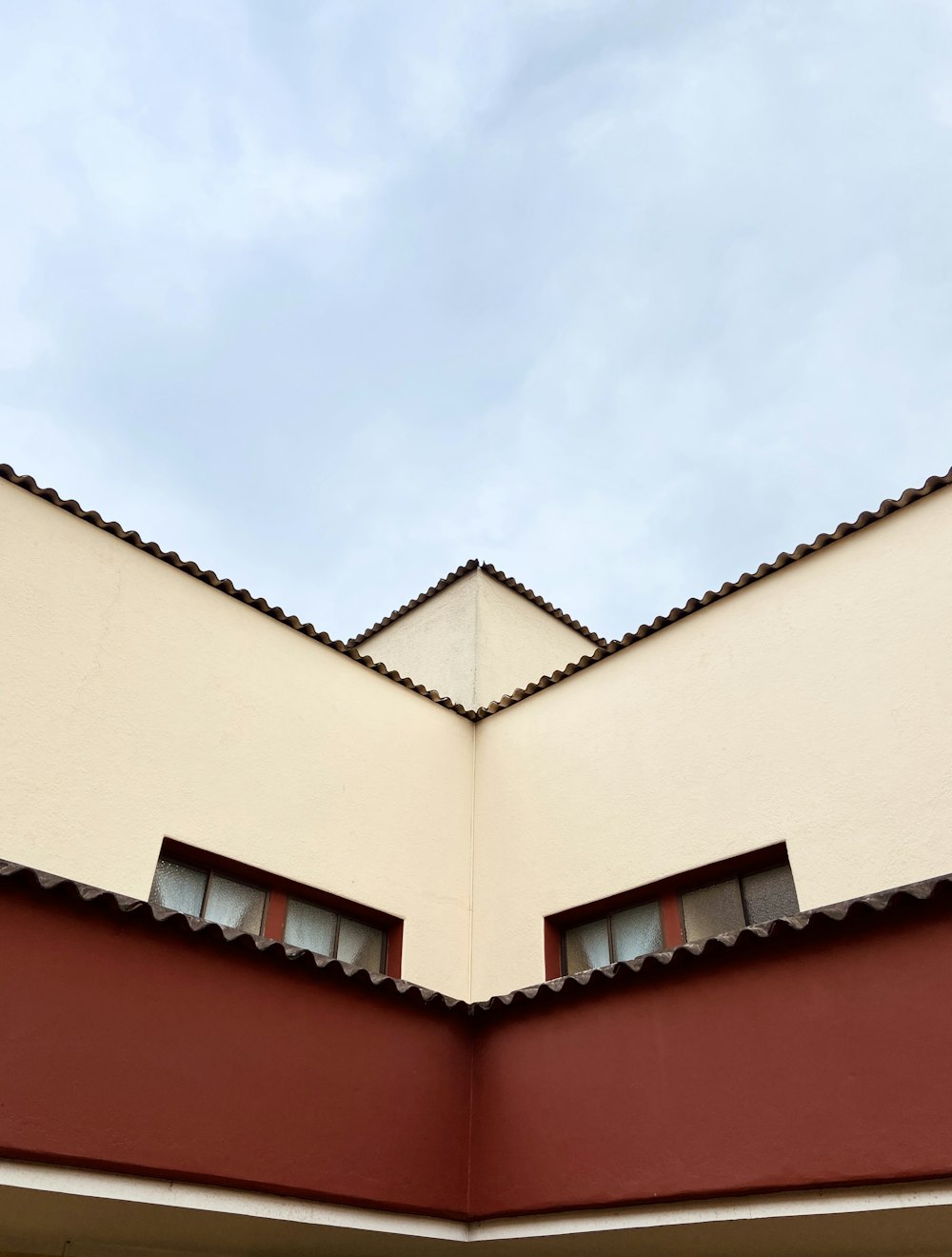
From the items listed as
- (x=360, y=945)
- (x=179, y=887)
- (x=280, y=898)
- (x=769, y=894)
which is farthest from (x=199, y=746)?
(x=769, y=894)

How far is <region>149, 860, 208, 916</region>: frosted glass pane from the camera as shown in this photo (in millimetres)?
6637

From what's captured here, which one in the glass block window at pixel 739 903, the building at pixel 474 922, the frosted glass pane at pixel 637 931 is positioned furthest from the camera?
the frosted glass pane at pixel 637 931

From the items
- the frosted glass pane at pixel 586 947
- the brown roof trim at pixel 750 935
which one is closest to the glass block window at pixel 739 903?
the frosted glass pane at pixel 586 947

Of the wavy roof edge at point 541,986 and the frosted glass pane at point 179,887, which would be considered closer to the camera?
the wavy roof edge at point 541,986

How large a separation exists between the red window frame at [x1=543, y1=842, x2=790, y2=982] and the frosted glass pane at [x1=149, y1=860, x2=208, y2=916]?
95.9 inches

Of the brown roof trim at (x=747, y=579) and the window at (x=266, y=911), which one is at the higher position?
the brown roof trim at (x=747, y=579)

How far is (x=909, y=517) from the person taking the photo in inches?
270

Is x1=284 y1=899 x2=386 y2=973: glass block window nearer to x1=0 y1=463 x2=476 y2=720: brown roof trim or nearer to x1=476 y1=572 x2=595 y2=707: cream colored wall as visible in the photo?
x1=0 y1=463 x2=476 y2=720: brown roof trim

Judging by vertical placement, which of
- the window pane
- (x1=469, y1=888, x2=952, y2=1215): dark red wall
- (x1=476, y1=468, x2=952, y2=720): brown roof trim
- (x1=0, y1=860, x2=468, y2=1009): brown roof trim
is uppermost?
(x1=476, y1=468, x2=952, y2=720): brown roof trim

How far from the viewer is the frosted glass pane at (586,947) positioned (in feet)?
24.0

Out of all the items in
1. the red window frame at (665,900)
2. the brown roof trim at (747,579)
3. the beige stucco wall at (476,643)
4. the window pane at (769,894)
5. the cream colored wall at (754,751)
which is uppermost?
the beige stucco wall at (476,643)

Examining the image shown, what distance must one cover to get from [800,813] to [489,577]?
5557 mm

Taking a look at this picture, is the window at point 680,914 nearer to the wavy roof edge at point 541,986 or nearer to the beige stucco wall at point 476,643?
the wavy roof edge at point 541,986

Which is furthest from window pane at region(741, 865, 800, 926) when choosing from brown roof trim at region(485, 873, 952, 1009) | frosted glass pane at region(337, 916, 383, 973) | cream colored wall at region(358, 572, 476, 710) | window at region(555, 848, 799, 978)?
cream colored wall at region(358, 572, 476, 710)
